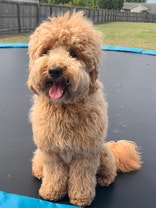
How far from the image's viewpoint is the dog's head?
4.22ft

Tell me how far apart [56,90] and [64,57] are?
140 millimetres

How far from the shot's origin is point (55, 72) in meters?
1.26

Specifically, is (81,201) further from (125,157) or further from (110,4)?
(110,4)

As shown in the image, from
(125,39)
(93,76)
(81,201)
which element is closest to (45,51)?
(93,76)

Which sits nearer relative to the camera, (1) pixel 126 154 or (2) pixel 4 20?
(1) pixel 126 154

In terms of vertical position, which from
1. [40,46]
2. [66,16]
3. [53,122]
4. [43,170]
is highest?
[66,16]

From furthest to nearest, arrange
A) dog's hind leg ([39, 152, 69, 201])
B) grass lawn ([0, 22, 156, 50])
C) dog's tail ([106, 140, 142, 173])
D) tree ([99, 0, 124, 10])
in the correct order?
tree ([99, 0, 124, 10]) < grass lawn ([0, 22, 156, 50]) < dog's tail ([106, 140, 142, 173]) < dog's hind leg ([39, 152, 69, 201])

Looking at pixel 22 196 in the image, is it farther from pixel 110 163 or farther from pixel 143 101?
pixel 143 101

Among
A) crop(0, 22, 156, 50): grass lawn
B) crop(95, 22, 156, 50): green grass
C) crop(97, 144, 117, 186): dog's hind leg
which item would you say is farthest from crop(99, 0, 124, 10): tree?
crop(97, 144, 117, 186): dog's hind leg

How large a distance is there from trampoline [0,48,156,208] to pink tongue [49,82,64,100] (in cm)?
43

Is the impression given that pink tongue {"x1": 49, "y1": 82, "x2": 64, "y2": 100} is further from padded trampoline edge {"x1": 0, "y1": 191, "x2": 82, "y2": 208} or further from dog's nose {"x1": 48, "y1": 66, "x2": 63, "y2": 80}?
padded trampoline edge {"x1": 0, "y1": 191, "x2": 82, "y2": 208}

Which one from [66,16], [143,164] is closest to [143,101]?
[143,164]

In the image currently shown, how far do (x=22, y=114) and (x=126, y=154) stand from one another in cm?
105

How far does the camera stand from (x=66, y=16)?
55.1 inches
